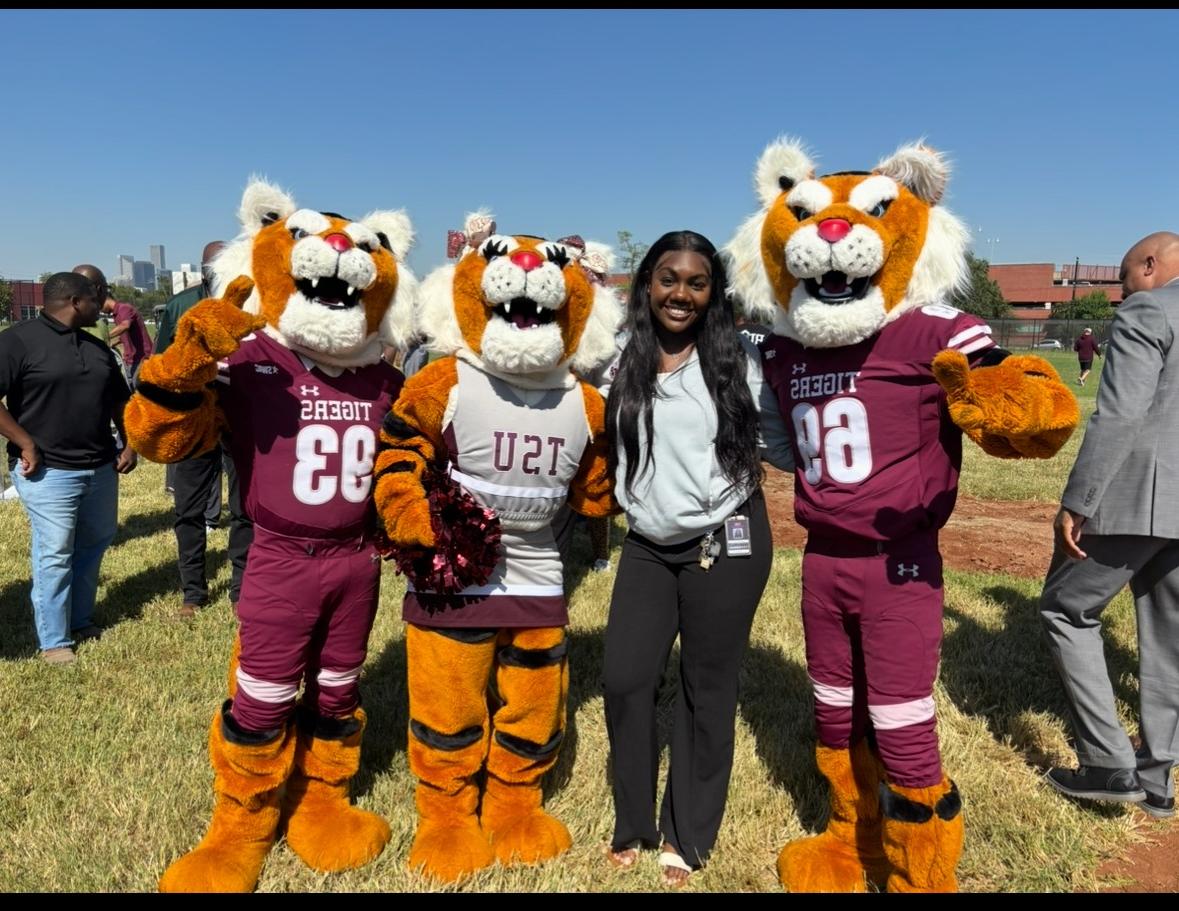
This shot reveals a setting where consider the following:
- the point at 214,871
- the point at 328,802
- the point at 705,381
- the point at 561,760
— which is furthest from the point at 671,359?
the point at 214,871

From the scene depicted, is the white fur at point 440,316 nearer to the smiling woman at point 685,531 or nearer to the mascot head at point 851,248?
the smiling woman at point 685,531

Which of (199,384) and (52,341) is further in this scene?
(52,341)

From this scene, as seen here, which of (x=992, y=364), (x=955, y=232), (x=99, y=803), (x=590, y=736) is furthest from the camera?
(x=590, y=736)

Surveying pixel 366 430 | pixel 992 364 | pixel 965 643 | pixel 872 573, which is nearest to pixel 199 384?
pixel 366 430

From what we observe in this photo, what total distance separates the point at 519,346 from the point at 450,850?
5.80 ft

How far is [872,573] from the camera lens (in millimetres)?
2643

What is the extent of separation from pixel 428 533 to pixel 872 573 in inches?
57.2

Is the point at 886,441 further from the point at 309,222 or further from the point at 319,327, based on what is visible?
the point at 309,222

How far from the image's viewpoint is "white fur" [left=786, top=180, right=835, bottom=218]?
107 inches

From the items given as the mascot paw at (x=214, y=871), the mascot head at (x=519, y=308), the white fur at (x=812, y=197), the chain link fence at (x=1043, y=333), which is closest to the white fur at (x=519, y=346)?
the mascot head at (x=519, y=308)

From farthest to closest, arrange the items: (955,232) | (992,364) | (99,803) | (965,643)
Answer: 1. (965,643)
2. (99,803)
3. (955,232)
4. (992,364)

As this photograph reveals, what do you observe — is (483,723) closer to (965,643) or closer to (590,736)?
(590,736)

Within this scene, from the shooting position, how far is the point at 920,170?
9.19 feet

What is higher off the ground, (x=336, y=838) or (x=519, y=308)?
(x=519, y=308)
